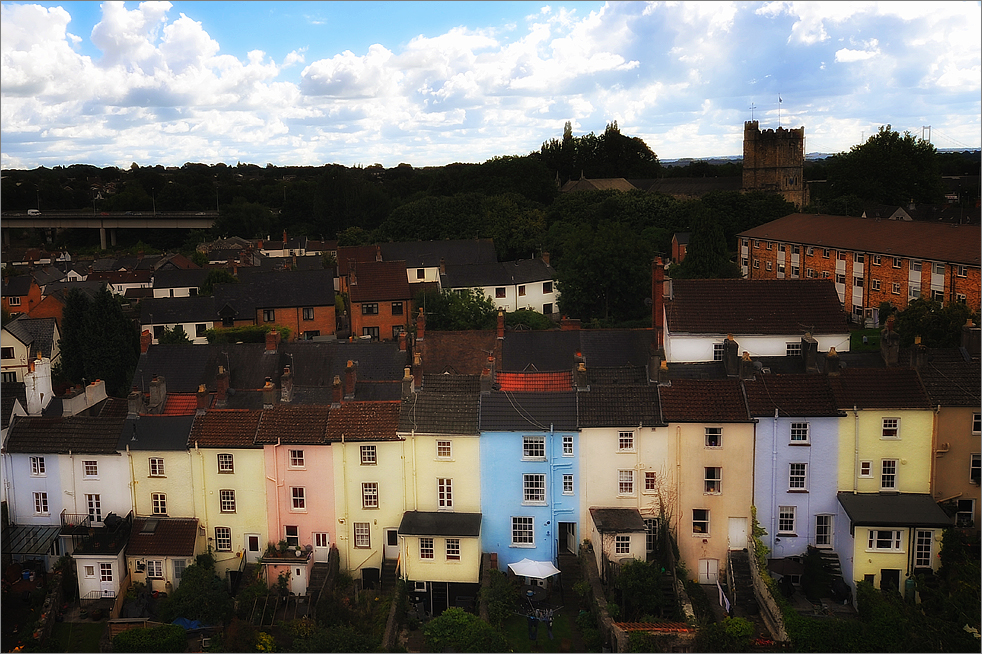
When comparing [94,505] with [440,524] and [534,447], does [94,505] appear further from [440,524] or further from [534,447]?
[534,447]

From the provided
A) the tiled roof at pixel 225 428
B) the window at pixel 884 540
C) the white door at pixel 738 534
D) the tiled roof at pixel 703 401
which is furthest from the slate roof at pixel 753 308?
the tiled roof at pixel 225 428

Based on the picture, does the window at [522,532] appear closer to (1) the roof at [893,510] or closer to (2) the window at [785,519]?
(2) the window at [785,519]

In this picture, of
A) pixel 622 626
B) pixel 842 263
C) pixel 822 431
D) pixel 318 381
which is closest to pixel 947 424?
pixel 822 431

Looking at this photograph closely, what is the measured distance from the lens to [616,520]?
1071 inches

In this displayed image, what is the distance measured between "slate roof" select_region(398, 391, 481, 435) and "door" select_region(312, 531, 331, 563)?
4.53 m

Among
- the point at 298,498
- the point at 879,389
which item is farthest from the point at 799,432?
the point at 298,498

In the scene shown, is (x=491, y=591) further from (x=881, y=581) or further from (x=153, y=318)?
(x=153, y=318)

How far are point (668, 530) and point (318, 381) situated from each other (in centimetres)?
1702

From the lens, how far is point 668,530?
27672 millimetres

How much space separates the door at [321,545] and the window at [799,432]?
1553 cm

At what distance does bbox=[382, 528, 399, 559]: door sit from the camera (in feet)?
92.7

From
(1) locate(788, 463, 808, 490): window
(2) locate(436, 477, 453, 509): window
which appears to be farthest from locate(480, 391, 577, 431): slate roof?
(1) locate(788, 463, 808, 490): window

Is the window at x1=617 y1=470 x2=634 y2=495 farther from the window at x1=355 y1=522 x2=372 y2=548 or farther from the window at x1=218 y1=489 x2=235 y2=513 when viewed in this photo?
the window at x1=218 y1=489 x2=235 y2=513

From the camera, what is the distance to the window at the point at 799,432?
1081 inches
